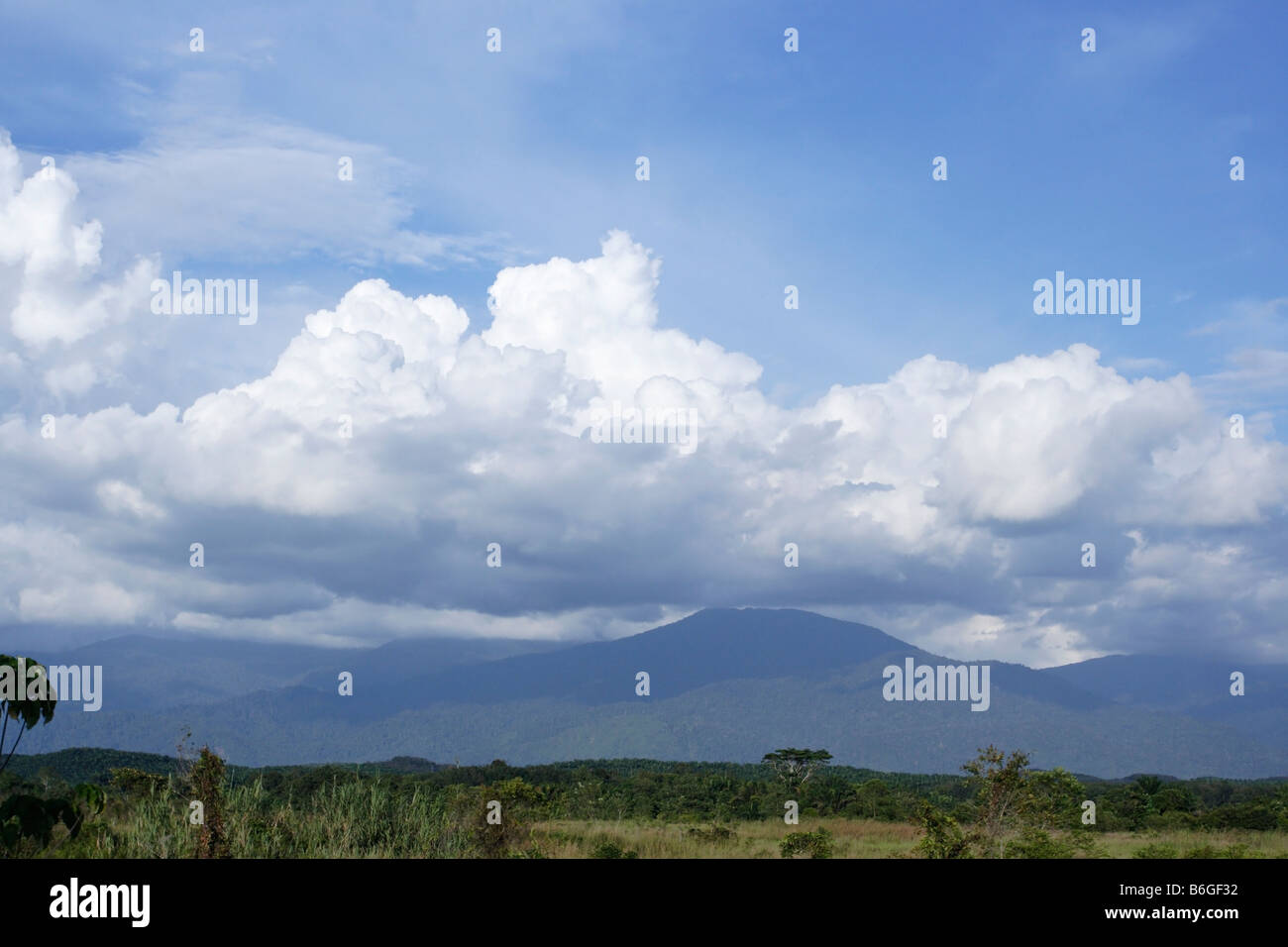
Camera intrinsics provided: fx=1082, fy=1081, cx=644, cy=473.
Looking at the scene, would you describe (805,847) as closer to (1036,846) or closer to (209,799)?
(1036,846)

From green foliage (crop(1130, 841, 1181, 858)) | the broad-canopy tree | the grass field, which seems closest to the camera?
green foliage (crop(1130, 841, 1181, 858))

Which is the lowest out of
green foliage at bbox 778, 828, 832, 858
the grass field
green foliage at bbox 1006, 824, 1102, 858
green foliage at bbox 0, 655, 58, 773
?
the grass field

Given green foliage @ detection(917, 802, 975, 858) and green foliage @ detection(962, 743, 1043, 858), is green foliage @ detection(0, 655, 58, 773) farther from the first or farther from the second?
green foliage @ detection(917, 802, 975, 858)

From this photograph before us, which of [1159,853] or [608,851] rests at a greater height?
[608,851]

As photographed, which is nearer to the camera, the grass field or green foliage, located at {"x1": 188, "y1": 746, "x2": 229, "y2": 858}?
green foliage, located at {"x1": 188, "y1": 746, "x2": 229, "y2": 858}

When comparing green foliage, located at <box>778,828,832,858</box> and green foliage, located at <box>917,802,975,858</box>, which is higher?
green foliage, located at <box>917,802,975,858</box>

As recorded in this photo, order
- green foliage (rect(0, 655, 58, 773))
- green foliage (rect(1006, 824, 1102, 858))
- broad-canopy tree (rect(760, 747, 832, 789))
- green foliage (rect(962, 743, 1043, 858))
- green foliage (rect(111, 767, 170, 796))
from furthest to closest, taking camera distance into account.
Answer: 1. broad-canopy tree (rect(760, 747, 832, 789))
2. green foliage (rect(111, 767, 170, 796))
3. green foliage (rect(962, 743, 1043, 858))
4. green foliage (rect(1006, 824, 1102, 858))
5. green foliage (rect(0, 655, 58, 773))

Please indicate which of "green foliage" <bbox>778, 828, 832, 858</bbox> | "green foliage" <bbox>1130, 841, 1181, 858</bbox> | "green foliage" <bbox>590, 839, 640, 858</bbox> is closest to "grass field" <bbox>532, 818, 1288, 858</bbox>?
"green foliage" <bbox>1130, 841, 1181, 858</bbox>
